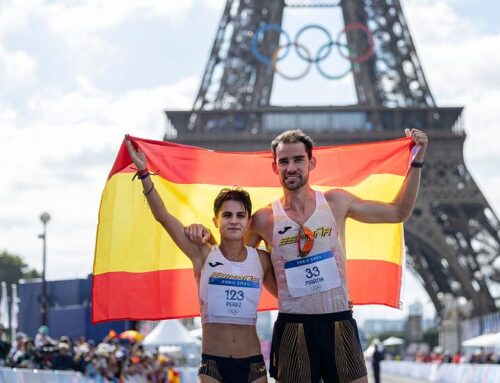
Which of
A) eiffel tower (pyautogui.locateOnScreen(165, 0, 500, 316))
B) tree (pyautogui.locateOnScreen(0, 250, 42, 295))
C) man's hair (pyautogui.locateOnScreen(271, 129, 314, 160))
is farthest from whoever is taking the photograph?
tree (pyautogui.locateOnScreen(0, 250, 42, 295))

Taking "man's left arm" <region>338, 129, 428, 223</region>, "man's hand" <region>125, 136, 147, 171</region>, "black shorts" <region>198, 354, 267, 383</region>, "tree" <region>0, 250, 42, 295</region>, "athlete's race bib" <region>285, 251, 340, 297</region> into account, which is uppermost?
"tree" <region>0, 250, 42, 295</region>

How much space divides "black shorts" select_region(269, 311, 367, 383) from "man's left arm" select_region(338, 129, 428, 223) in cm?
81

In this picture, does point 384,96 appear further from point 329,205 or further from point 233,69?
point 329,205

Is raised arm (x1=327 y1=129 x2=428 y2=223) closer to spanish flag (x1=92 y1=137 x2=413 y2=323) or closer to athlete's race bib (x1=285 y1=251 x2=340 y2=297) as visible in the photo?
athlete's race bib (x1=285 y1=251 x2=340 y2=297)


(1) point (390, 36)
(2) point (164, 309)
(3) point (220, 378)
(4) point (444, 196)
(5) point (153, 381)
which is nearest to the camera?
(3) point (220, 378)

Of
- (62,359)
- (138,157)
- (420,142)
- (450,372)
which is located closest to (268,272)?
(138,157)

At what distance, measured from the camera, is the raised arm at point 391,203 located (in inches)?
324

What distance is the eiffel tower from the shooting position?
56688 mm

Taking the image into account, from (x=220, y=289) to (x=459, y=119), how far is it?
54570 mm

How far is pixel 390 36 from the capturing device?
60.1 metres

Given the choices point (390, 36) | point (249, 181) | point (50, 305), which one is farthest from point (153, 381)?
point (390, 36)

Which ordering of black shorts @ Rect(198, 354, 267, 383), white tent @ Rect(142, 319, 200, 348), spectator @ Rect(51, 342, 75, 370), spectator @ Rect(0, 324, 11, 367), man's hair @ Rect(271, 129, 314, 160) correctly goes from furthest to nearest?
white tent @ Rect(142, 319, 200, 348) → spectator @ Rect(51, 342, 75, 370) → spectator @ Rect(0, 324, 11, 367) → man's hair @ Rect(271, 129, 314, 160) → black shorts @ Rect(198, 354, 267, 383)

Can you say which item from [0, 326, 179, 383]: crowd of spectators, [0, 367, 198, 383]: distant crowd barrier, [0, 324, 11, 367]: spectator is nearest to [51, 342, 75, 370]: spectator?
[0, 326, 179, 383]: crowd of spectators

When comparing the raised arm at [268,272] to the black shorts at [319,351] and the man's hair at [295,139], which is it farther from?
the man's hair at [295,139]
